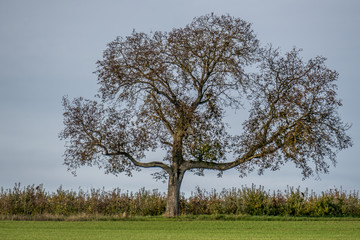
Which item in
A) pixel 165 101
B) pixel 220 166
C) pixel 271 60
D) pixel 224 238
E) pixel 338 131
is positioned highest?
pixel 271 60

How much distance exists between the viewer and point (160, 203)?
2692 centimetres

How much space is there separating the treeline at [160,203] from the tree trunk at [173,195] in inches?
79.8

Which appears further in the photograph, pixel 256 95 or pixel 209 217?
pixel 256 95

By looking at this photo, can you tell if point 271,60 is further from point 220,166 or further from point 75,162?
point 75,162

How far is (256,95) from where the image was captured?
2525cm

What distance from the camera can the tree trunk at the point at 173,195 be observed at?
2436 centimetres

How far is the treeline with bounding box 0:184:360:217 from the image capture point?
2573 cm

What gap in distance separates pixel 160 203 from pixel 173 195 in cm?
280

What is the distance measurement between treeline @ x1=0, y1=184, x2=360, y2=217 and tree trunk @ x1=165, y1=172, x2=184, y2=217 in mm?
2027

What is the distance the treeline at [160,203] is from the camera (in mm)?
25734

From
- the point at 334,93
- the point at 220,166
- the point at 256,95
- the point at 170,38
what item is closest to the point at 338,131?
the point at 334,93

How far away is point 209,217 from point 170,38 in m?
9.46

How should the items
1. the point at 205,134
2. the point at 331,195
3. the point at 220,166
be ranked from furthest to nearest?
1. the point at 331,195
2. the point at 220,166
3. the point at 205,134

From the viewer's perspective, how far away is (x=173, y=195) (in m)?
24.4
